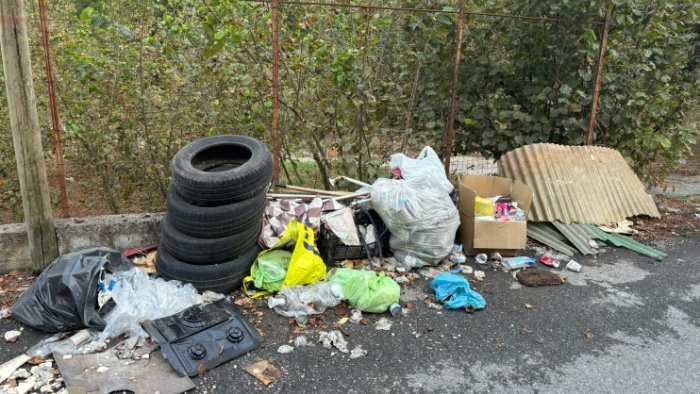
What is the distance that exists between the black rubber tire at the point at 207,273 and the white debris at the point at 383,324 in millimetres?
1160

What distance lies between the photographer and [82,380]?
2789mm

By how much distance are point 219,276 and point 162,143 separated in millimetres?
1988

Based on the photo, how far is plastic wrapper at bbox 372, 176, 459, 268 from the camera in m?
4.34

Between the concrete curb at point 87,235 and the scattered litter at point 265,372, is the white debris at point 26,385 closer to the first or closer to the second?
the scattered litter at point 265,372

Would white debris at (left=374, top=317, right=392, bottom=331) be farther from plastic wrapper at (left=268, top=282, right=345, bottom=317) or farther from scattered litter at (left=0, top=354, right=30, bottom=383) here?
scattered litter at (left=0, top=354, right=30, bottom=383)

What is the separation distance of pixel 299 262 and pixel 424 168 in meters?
1.64

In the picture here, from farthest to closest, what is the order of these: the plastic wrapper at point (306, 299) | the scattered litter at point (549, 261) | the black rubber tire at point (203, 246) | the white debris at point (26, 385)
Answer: the scattered litter at point (549, 261)
the black rubber tire at point (203, 246)
the plastic wrapper at point (306, 299)
the white debris at point (26, 385)

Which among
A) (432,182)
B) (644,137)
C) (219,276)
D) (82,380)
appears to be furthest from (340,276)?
(644,137)

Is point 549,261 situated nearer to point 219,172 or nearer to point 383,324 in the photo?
point 383,324

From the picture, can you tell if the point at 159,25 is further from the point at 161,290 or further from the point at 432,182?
the point at 432,182

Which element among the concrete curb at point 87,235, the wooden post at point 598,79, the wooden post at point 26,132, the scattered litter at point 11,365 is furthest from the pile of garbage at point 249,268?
the wooden post at point 598,79

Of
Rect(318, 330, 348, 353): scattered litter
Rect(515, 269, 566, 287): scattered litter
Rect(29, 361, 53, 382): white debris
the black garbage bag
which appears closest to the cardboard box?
Rect(515, 269, 566, 287): scattered litter

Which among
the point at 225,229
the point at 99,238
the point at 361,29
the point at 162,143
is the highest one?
the point at 361,29

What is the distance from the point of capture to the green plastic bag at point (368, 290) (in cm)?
365
